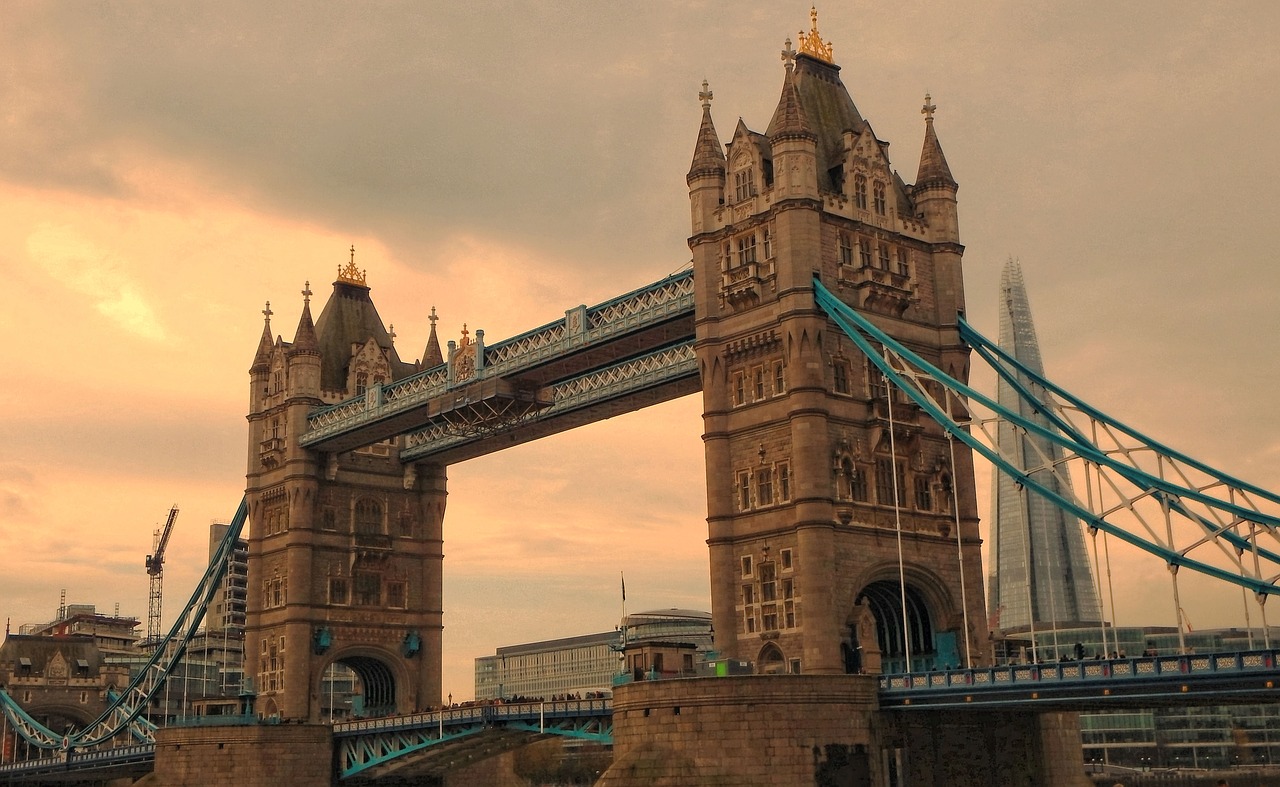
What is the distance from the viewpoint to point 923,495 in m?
70.4

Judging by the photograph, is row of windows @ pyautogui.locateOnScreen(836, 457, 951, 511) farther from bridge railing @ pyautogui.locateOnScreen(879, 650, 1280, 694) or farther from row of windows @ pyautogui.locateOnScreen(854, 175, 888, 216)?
row of windows @ pyautogui.locateOnScreen(854, 175, 888, 216)

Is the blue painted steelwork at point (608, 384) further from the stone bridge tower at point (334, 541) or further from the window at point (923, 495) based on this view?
the window at point (923, 495)

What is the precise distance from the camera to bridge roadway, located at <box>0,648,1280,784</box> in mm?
49875

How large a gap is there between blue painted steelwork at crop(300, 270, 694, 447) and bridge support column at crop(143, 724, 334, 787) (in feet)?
63.2

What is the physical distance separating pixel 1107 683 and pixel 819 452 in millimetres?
17927

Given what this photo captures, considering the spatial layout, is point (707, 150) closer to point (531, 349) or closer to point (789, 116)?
point (789, 116)

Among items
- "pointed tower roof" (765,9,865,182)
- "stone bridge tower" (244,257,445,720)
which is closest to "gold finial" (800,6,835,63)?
"pointed tower roof" (765,9,865,182)

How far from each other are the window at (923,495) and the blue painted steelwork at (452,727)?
16.8 metres

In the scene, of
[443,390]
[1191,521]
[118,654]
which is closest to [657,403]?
[443,390]

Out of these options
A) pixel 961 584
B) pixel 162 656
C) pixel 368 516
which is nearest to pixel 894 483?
pixel 961 584

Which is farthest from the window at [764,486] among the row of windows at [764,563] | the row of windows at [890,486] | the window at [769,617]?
the window at [769,617]

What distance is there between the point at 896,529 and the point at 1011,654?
430 inches

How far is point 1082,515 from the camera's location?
56188 mm

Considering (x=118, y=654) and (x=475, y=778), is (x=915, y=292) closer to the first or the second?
(x=475, y=778)
